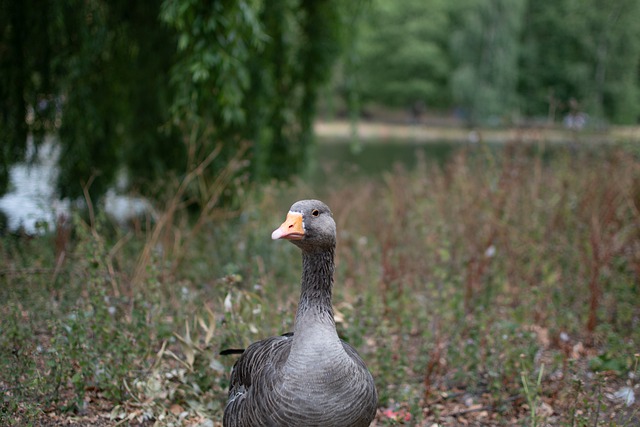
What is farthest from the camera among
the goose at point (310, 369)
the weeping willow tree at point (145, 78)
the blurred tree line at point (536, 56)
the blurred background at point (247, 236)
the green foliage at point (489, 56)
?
the green foliage at point (489, 56)

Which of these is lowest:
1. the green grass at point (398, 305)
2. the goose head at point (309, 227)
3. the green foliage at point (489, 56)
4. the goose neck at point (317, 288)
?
the green grass at point (398, 305)

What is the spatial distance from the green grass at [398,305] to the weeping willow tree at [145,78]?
27.6 inches

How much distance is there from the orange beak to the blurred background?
110cm

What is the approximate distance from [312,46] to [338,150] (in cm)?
1385

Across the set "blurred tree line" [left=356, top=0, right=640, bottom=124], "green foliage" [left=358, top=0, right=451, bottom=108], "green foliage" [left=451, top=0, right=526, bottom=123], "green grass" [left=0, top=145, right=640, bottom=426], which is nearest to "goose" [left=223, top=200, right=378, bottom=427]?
"green grass" [left=0, top=145, right=640, bottom=426]

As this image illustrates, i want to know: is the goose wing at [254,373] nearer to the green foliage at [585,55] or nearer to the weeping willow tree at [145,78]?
the weeping willow tree at [145,78]

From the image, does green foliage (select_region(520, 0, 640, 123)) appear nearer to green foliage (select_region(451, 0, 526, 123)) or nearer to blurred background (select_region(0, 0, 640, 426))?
green foliage (select_region(451, 0, 526, 123))

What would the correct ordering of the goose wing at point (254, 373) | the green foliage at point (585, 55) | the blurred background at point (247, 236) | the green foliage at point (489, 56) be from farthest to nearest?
1. the green foliage at point (489, 56)
2. the green foliage at point (585, 55)
3. the blurred background at point (247, 236)
4. the goose wing at point (254, 373)

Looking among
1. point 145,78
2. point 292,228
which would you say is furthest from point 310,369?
point 145,78

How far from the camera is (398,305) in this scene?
16.5 ft

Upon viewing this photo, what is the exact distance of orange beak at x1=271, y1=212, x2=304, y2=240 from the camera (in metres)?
2.64

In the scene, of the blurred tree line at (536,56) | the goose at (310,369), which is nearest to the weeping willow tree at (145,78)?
the goose at (310,369)

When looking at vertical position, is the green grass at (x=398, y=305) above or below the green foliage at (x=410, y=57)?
below

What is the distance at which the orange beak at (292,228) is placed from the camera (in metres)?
2.64
